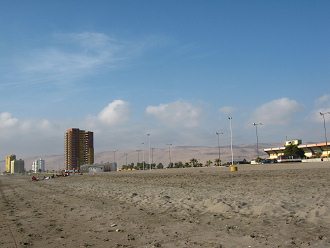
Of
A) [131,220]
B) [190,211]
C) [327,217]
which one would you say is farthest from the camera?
[190,211]

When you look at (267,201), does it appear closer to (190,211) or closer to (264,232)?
(190,211)

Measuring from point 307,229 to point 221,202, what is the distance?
6.12m

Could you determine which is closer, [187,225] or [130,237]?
[130,237]

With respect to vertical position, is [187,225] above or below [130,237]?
above

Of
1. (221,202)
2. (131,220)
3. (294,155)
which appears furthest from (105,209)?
(294,155)

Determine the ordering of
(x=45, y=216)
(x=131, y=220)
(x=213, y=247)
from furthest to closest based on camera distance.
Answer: (x=45, y=216)
(x=131, y=220)
(x=213, y=247)

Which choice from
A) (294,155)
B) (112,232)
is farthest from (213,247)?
(294,155)

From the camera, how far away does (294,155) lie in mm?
139875

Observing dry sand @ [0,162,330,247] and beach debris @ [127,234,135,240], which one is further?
beach debris @ [127,234,135,240]

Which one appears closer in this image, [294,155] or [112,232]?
[112,232]

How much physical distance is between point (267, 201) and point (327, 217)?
13.8 feet

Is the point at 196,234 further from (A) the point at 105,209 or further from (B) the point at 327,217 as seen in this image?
(A) the point at 105,209

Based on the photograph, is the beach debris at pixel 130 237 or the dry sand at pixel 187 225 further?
the beach debris at pixel 130 237

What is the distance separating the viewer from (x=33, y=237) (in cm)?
1277
